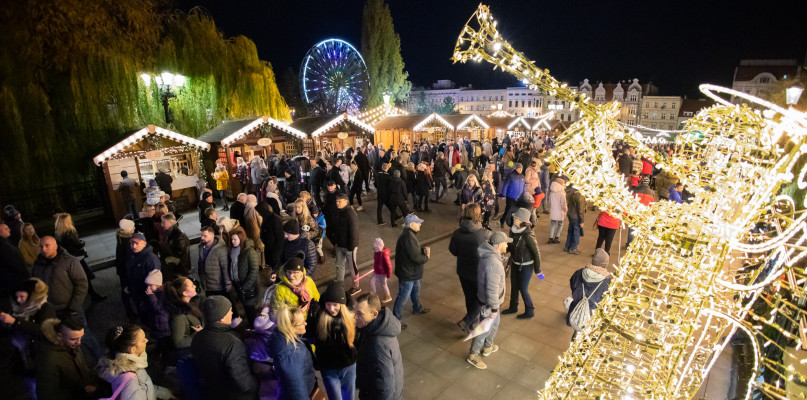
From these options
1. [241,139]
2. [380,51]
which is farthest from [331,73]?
[241,139]

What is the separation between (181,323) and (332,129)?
1577cm

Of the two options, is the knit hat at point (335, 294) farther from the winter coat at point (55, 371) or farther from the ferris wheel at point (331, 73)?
the ferris wheel at point (331, 73)

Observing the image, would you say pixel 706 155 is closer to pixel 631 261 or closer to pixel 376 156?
pixel 631 261

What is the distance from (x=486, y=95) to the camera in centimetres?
8181

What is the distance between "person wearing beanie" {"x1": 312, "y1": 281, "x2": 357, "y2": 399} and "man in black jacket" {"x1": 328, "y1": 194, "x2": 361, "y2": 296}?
9.84 feet

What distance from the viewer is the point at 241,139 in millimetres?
14117

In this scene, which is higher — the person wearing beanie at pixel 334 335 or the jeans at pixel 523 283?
the person wearing beanie at pixel 334 335

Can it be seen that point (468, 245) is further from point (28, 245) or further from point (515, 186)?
point (28, 245)

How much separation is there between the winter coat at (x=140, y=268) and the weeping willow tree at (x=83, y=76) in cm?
873

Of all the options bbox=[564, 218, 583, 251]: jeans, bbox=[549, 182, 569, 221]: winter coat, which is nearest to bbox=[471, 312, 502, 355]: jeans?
bbox=[564, 218, 583, 251]: jeans

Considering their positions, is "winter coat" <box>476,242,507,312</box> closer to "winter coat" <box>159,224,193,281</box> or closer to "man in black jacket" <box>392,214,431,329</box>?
"man in black jacket" <box>392,214,431,329</box>

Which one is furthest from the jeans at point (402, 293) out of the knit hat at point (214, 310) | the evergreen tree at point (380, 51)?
the evergreen tree at point (380, 51)

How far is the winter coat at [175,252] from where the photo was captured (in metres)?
5.35

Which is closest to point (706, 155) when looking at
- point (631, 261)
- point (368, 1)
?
point (631, 261)
